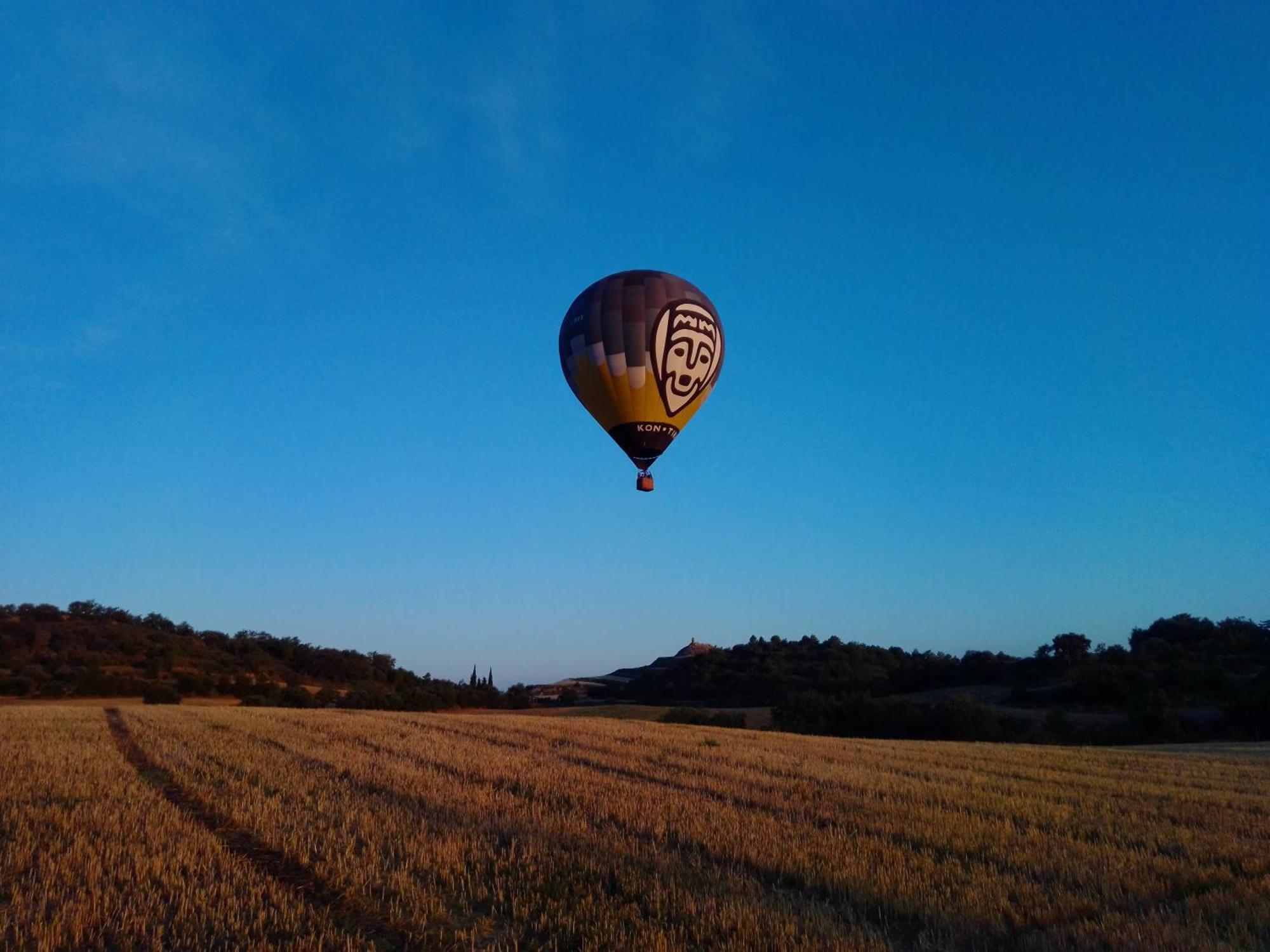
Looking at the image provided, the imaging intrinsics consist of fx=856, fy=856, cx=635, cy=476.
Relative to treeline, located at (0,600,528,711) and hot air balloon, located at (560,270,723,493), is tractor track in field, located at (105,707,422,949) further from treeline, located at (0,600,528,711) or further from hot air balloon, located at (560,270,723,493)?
treeline, located at (0,600,528,711)

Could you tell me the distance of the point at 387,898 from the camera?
6457mm

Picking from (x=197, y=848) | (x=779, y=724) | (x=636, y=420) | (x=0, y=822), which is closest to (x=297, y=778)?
(x=0, y=822)

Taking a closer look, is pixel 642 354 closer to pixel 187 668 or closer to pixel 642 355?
pixel 642 355

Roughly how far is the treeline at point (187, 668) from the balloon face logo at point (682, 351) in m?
33.4

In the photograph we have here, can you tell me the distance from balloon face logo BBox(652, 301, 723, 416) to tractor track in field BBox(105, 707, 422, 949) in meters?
12.3

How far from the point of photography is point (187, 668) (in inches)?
2254

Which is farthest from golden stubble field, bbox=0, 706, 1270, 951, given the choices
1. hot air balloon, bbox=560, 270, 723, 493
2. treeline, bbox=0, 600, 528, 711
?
treeline, bbox=0, 600, 528, 711

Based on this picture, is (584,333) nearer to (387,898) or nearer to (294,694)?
(387,898)

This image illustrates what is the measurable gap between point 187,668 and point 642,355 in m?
50.8

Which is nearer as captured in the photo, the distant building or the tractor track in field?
the tractor track in field

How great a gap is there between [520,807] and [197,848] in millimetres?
3571

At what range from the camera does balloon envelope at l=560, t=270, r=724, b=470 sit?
19344 mm

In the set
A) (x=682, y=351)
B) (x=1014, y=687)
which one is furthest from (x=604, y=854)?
(x=1014, y=687)

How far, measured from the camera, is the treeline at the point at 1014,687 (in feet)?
122
